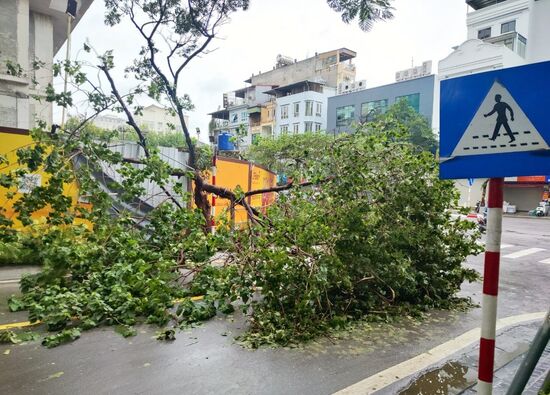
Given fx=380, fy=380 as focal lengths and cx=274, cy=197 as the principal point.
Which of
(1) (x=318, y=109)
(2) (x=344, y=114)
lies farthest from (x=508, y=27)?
(1) (x=318, y=109)

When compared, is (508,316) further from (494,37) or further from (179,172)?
(494,37)

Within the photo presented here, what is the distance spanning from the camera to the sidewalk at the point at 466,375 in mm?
3021

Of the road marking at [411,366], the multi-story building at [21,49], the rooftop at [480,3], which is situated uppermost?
the rooftop at [480,3]

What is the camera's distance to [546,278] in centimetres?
772

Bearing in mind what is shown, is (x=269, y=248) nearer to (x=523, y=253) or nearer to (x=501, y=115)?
(x=501, y=115)

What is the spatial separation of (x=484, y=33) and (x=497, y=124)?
36.8m

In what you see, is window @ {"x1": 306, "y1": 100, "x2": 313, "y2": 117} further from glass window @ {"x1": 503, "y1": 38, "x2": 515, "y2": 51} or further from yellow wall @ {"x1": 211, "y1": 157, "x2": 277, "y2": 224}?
yellow wall @ {"x1": 211, "y1": 157, "x2": 277, "y2": 224}

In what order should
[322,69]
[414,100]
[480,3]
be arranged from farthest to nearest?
[322,69], [414,100], [480,3]

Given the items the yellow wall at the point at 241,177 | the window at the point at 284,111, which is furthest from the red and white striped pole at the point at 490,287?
the window at the point at 284,111

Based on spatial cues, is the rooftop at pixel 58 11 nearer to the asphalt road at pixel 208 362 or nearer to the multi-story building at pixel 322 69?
the asphalt road at pixel 208 362

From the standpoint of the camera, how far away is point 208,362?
3.42 m

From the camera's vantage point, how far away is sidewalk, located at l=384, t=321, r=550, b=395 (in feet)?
9.91

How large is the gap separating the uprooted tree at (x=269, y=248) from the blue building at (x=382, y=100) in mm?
24835

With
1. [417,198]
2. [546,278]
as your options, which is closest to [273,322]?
[417,198]
